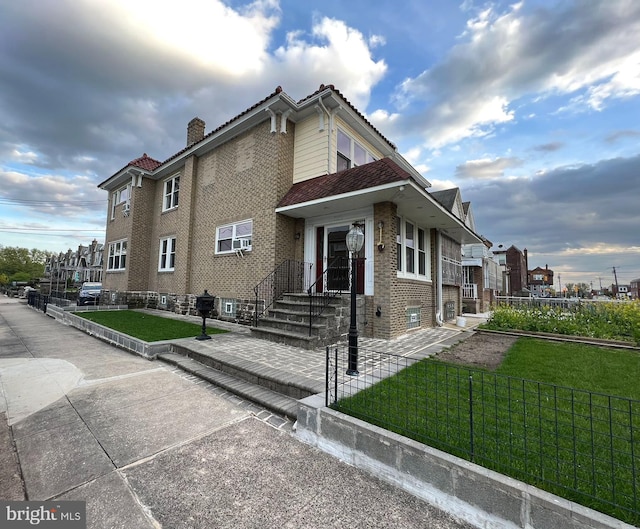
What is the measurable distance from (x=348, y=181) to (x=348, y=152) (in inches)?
114

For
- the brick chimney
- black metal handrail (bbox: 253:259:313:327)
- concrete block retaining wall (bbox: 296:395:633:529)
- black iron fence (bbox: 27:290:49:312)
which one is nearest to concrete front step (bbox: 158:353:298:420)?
concrete block retaining wall (bbox: 296:395:633:529)

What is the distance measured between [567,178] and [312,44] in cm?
2229

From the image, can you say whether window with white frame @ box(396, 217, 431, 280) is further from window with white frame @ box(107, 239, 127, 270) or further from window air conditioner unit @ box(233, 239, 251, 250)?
window with white frame @ box(107, 239, 127, 270)

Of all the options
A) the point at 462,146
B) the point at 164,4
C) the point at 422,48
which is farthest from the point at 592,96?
the point at 164,4

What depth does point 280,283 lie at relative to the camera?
359 inches

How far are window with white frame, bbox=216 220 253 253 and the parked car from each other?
427 inches

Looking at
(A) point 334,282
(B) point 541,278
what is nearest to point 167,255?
(A) point 334,282

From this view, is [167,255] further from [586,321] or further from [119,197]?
[586,321]

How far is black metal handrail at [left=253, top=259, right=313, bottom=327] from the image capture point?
29.6 ft

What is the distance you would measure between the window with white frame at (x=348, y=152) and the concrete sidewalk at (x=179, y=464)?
26.2 feet

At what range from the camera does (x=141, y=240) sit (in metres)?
15.0

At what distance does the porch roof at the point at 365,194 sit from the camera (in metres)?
6.77

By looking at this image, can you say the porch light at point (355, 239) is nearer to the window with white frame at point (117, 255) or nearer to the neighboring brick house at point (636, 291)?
the window with white frame at point (117, 255)

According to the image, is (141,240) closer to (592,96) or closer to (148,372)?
(148,372)
